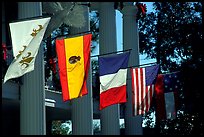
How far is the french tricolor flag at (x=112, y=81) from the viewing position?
49.4ft

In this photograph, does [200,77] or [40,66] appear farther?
[200,77]

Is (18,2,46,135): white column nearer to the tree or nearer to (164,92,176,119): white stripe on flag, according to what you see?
(164,92,176,119): white stripe on flag

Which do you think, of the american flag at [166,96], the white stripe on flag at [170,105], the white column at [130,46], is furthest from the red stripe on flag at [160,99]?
the white column at [130,46]

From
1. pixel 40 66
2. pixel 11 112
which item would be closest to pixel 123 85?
pixel 40 66

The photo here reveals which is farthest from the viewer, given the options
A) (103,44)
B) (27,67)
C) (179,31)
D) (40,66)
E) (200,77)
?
(179,31)

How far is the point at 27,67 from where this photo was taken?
1129cm

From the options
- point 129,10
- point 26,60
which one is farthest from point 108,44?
point 26,60

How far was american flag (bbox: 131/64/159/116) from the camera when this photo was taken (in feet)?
55.9

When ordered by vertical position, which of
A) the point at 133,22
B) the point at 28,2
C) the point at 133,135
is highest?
the point at 133,22

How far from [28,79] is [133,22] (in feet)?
36.9

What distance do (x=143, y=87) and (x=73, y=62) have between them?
15.2 feet

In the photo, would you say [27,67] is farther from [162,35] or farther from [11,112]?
[162,35]

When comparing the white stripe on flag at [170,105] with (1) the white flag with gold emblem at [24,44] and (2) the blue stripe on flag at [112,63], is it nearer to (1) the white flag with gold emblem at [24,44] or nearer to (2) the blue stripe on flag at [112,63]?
(2) the blue stripe on flag at [112,63]

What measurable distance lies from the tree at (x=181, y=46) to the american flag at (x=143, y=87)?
755cm
